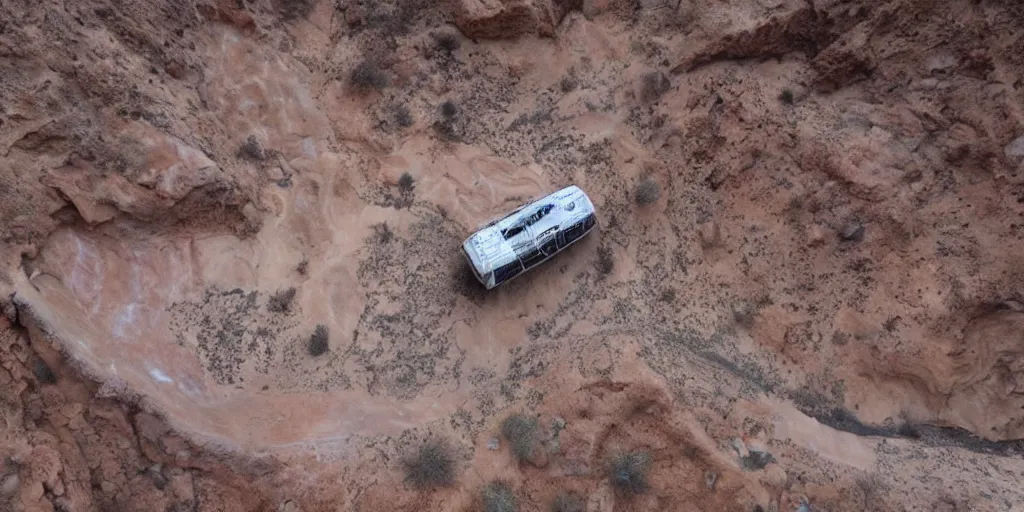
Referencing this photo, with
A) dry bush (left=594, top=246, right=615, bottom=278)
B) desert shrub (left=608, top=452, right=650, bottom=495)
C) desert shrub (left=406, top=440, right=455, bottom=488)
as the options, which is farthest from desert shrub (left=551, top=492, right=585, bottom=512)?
dry bush (left=594, top=246, right=615, bottom=278)

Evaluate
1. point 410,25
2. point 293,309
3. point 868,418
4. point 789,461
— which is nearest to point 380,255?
point 293,309

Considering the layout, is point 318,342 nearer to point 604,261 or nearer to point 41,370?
point 41,370

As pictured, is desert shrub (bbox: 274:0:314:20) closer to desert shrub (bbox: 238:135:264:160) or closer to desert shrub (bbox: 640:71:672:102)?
desert shrub (bbox: 238:135:264:160)

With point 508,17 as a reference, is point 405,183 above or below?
below

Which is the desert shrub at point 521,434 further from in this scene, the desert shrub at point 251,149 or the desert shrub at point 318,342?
the desert shrub at point 251,149

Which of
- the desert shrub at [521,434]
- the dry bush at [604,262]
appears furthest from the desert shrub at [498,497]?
the dry bush at [604,262]

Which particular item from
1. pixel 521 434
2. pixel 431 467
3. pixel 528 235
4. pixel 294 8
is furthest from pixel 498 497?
pixel 294 8
